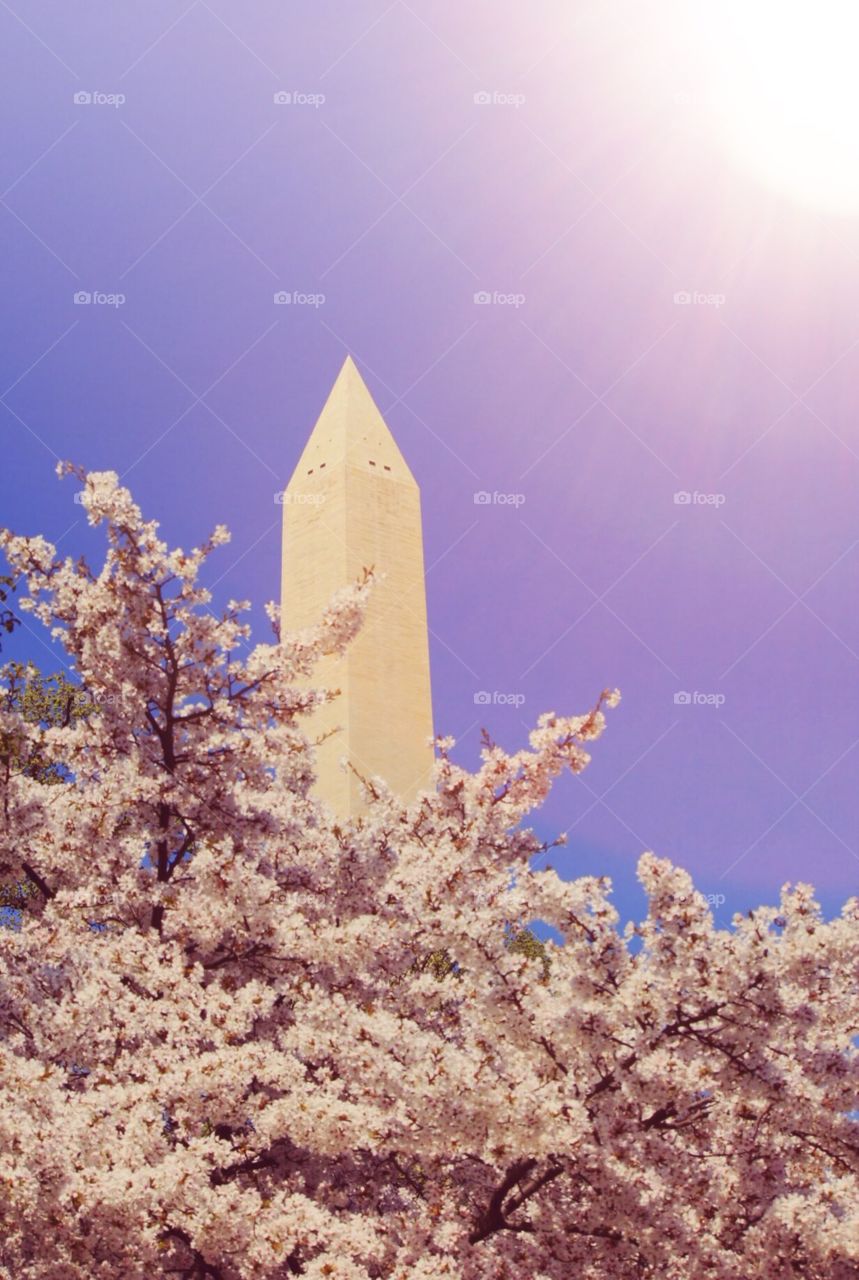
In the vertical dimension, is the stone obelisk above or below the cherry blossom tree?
above

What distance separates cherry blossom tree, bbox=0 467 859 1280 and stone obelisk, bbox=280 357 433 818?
1705 centimetres

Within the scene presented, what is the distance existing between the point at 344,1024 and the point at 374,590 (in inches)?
959

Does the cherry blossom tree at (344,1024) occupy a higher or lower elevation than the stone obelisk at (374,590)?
lower

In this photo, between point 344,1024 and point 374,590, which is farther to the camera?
point 374,590

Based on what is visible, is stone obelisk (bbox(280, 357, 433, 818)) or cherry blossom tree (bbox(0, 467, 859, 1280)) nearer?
cherry blossom tree (bbox(0, 467, 859, 1280))

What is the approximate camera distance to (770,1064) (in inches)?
279

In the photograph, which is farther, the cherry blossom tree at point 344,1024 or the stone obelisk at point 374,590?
the stone obelisk at point 374,590

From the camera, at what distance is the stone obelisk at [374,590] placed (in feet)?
95.3

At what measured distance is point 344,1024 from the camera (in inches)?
317

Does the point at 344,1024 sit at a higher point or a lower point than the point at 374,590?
lower

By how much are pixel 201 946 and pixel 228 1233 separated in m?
2.58

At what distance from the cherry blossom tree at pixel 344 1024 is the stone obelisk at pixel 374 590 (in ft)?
55.9

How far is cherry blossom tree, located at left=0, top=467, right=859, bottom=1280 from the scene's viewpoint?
711cm

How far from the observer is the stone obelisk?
29.1 m
